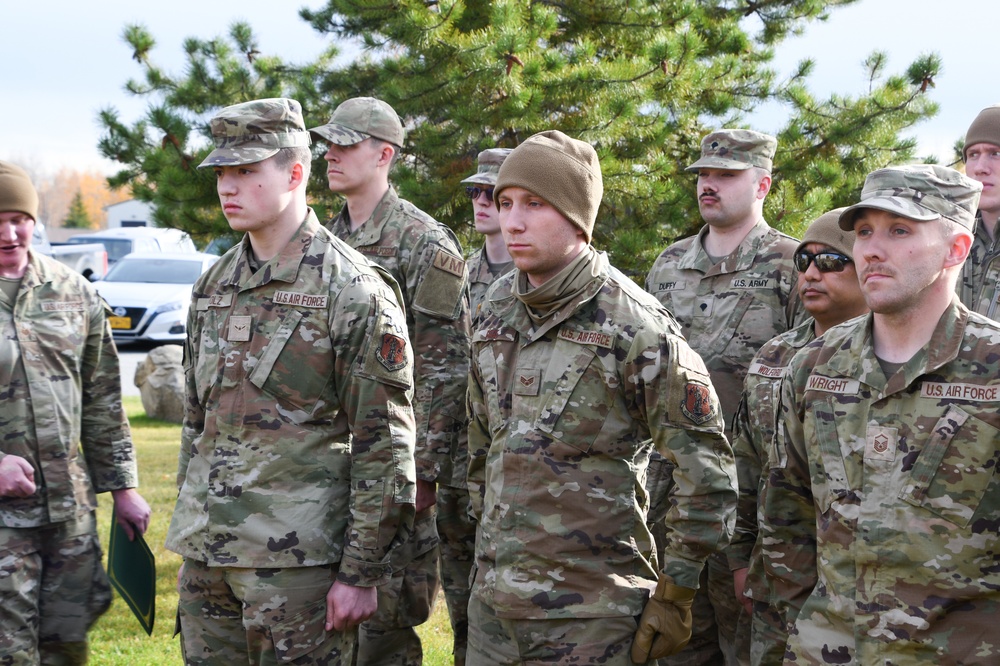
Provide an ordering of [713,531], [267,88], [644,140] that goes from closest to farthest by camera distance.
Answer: [713,531] < [644,140] < [267,88]

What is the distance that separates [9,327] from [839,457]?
3.34 metres

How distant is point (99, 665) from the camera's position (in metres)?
5.71

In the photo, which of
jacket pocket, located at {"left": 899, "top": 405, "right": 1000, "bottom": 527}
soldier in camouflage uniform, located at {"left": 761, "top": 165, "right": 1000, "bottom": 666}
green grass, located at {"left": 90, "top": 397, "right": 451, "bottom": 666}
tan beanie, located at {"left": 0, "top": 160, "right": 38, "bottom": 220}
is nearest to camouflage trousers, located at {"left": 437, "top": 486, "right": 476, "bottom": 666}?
green grass, located at {"left": 90, "top": 397, "right": 451, "bottom": 666}

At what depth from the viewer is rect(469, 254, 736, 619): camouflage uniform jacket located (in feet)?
10.2

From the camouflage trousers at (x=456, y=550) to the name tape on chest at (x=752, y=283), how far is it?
65.0 inches

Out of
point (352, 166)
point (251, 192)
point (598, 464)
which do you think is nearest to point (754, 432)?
point (598, 464)

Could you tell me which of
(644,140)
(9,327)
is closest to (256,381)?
(9,327)

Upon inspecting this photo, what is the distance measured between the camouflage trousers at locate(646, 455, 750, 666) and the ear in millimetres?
1964

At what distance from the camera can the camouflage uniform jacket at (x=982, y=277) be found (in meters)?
4.47

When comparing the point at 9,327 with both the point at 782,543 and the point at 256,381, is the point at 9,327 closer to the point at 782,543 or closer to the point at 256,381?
the point at 256,381

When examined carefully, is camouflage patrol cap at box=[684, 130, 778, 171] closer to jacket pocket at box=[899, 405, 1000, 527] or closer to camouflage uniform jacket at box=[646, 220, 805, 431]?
camouflage uniform jacket at box=[646, 220, 805, 431]

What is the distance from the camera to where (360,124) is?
17.0 ft

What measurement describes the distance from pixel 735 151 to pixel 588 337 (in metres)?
2.22

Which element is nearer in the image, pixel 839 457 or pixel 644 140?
pixel 839 457
